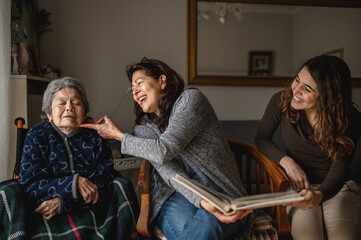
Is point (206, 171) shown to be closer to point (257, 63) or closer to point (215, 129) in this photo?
point (215, 129)

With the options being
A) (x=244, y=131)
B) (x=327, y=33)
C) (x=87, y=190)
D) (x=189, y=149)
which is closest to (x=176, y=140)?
(x=189, y=149)

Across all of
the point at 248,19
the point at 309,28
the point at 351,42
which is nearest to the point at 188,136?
the point at 248,19

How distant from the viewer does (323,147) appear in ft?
4.62

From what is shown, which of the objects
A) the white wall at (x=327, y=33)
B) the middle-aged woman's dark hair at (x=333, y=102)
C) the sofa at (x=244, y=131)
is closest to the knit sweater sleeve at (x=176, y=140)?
the middle-aged woman's dark hair at (x=333, y=102)

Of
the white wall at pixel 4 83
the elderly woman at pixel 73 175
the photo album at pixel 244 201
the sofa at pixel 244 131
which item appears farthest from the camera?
the sofa at pixel 244 131

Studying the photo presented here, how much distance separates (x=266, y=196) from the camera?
953 millimetres

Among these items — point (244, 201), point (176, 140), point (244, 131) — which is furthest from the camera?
point (244, 131)

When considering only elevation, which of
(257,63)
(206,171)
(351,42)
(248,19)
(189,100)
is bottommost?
(206,171)

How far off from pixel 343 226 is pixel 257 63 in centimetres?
164

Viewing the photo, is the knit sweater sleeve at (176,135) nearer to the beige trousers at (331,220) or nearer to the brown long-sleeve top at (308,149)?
the brown long-sleeve top at (308,149)

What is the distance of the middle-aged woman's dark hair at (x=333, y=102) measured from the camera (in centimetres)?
135

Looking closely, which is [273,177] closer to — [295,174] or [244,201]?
[295,174]

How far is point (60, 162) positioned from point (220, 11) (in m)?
1.89

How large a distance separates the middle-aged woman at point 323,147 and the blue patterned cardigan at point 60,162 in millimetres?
895
